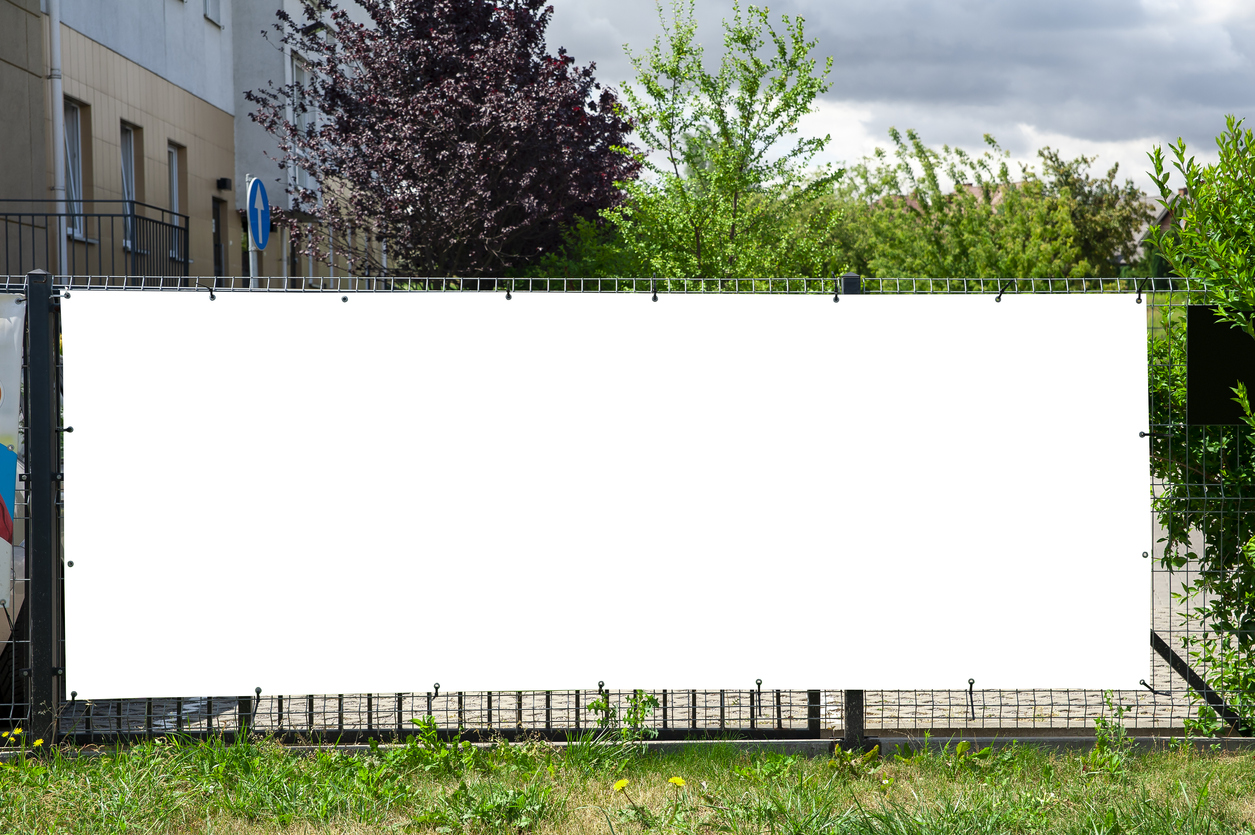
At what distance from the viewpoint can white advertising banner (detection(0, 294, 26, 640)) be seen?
426cm

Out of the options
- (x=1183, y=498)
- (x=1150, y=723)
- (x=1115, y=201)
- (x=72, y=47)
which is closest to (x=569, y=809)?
(x=1150, y=723)

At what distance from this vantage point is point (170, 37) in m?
16.4

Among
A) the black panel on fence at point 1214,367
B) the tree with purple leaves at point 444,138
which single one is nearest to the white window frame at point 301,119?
the tree with purple leaves at point 444,138

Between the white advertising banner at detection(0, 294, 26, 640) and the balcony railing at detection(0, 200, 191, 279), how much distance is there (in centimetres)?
678

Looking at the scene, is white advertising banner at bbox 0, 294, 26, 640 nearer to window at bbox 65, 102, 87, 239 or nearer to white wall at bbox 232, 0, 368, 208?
window at bbox 65, 102, 87, 239

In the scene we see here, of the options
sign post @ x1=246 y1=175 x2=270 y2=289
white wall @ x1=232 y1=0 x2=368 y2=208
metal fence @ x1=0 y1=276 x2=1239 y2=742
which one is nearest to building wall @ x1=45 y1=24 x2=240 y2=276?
white wall @ x1=232 y1=0 x2=368 y2=208

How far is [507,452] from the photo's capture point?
4250 mm

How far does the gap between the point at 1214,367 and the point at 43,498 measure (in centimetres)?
472

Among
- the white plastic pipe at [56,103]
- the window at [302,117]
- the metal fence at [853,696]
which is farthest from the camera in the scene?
the window at [302,117]

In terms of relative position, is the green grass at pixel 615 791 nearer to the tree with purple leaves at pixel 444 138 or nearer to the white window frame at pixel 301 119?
the tree with purple leaves at pixel 444 138

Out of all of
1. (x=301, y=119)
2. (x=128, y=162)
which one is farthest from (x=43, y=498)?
(x=301, y=119)

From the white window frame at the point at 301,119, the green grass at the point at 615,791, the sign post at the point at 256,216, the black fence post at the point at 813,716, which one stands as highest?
the white window frame at the point at 301,119

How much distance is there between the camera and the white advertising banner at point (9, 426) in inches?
168

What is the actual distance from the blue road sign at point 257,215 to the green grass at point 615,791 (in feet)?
20.0
